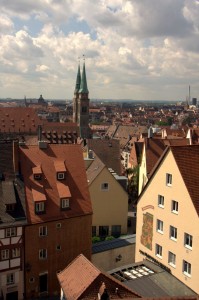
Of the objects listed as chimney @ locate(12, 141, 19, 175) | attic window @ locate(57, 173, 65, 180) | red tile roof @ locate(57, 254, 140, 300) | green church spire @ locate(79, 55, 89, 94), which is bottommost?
red tile roof @ locate(57, 254, 140, 300)

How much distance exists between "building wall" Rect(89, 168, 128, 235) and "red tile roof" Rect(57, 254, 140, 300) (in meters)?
22.2

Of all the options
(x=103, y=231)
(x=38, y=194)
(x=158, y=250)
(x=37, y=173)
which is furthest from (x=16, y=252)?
(x=103, y=231)

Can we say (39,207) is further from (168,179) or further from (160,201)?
(168,179)

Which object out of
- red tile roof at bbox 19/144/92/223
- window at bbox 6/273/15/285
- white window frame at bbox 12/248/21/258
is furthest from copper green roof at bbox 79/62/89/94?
window at bbox 6/273/15/285

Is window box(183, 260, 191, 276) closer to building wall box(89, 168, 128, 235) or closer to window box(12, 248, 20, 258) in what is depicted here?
window box(12, 248, 20, 258)

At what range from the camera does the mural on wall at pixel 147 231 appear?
3372 centimetres

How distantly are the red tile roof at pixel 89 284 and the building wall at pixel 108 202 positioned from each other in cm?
2217

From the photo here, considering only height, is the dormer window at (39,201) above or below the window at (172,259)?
above

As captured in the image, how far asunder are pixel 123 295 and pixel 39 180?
17.9 metres

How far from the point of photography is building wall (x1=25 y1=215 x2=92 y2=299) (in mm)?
35156

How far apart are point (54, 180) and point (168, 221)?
12.8 metres

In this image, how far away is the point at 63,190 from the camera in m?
37.8

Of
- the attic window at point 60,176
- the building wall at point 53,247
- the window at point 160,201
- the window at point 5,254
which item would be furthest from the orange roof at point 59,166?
the window at point 160,201

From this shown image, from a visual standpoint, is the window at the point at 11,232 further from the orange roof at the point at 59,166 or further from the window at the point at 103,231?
the window at the point at 103,231
